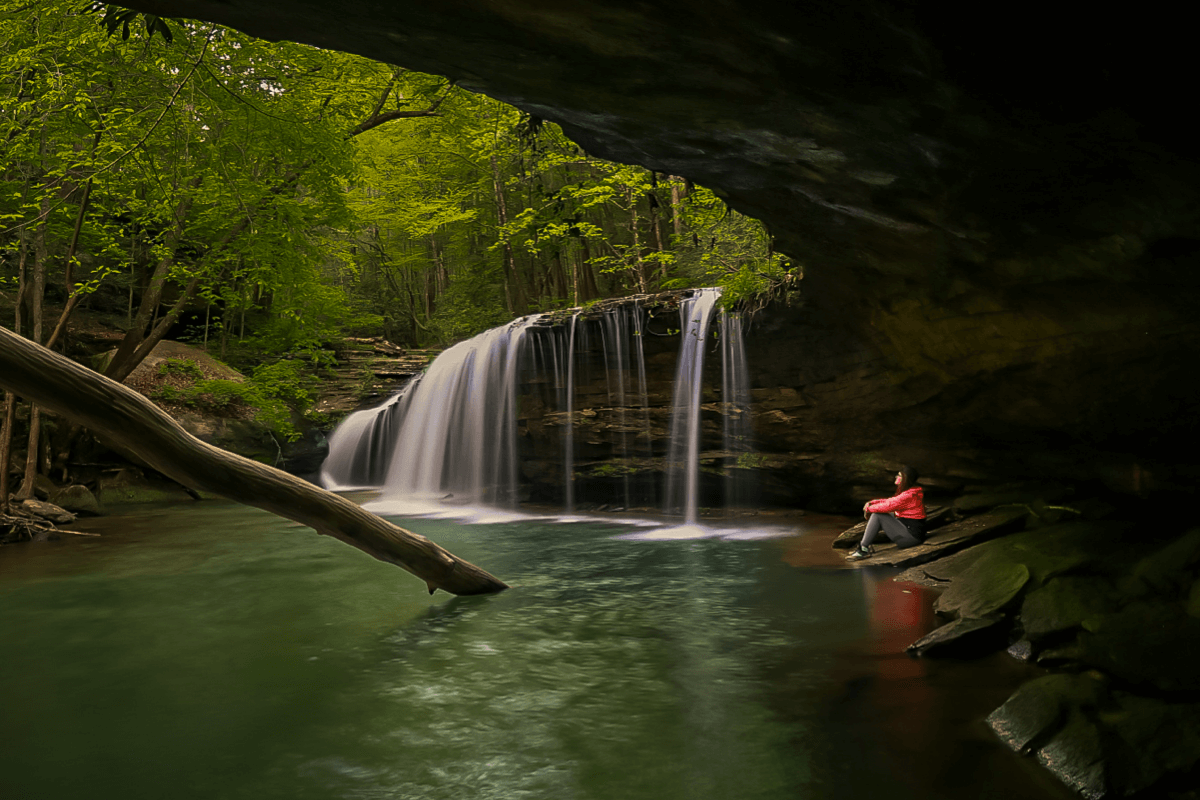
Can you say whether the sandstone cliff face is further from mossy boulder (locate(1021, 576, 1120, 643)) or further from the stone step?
mossy boulder (locate(1021, 576, 1120, 643))

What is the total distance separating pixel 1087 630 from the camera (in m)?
5.70

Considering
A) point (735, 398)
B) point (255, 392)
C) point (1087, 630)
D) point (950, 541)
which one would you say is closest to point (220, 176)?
point (255, 392)

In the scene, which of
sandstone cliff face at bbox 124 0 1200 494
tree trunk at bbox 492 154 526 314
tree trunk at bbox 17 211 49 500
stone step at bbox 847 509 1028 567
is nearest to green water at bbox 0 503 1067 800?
stone step at bbox 847 509 1028 567

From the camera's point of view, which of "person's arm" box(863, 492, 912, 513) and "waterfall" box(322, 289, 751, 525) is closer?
"person's arm" box(863, 492, 912, 513)

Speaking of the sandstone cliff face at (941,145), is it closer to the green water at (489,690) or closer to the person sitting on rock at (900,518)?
the person sitting on rock at (900,518)

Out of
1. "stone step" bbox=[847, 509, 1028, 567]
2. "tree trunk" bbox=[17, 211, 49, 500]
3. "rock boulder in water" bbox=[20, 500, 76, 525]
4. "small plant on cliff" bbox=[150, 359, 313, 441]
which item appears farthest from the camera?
"small plant on cliff" bbox=[150, 359, 313, 441]

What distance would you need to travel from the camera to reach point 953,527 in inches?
409

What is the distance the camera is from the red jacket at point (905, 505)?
9.70 meters

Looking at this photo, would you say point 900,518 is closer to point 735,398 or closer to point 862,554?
point 862,554

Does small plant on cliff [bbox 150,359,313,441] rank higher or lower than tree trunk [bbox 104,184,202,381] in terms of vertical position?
lower

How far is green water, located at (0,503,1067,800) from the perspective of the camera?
4.29 metres

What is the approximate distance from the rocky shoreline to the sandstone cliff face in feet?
4.45

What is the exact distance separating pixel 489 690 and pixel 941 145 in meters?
4.64

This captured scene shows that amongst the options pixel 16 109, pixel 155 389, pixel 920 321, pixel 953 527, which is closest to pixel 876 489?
pixel 953 527
